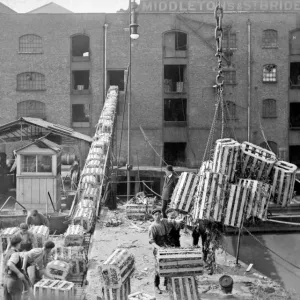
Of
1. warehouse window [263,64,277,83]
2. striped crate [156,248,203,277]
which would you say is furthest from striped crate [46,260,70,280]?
warehouse window [263,64,277,83]

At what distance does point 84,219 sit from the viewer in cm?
1521

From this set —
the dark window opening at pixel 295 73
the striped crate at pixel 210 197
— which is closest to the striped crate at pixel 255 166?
the striped crate at pixel 210 197

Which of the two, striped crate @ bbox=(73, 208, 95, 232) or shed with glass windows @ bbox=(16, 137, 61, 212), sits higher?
shed with glass windows @ bbox=(16, 137, 61, 212)

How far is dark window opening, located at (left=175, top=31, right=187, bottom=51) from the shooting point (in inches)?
1499

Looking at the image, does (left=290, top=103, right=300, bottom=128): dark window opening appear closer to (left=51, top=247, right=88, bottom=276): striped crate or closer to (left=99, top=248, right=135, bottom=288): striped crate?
(left=51, top=247, right=88, bottom=276): striped crate

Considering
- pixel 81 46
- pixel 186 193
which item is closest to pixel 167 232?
pixel 186 193

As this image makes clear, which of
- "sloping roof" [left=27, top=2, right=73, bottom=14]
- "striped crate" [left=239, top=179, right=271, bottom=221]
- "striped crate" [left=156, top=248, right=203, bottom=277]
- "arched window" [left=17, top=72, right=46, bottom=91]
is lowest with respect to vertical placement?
"striped crate" [left=156, top=248, right=203, bottom=277]

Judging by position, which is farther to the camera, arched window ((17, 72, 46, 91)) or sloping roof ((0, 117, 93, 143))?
arched window ((17, 72, 46, 91))

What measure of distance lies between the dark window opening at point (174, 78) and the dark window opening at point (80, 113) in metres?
6.43

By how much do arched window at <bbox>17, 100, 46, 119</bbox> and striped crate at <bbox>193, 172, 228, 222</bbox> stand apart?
1099 inches

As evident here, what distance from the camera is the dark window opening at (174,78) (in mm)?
38594

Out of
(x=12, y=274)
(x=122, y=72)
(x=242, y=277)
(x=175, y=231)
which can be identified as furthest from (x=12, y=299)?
(x=122, y=72)

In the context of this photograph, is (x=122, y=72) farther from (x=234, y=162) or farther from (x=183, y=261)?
(x=183, y=261)

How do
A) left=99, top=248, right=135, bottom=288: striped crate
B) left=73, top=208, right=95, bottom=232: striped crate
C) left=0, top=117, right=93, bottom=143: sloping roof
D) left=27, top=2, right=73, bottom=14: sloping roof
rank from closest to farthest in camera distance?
left=99, top=248, right=135, bottom=288: striped crate, left=73, top=208, right=95, bottom=232: striped crate, left=0, top=117, right=93, bottom=143: sloping roof, left=27, top=2, right=73, bottom=14: sloping roof
